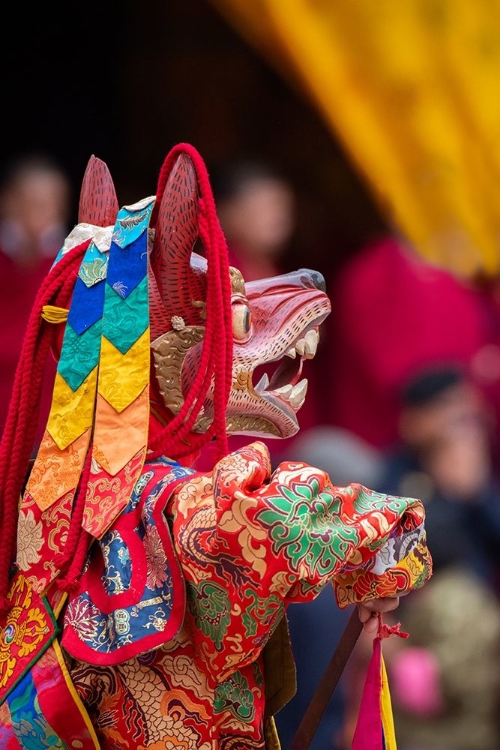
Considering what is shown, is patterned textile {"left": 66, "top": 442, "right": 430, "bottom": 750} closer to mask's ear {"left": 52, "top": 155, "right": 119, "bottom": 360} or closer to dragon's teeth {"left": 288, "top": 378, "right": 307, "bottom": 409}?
dragon's teeth {"left": 288, "top": 378, "right": 307, "bottom": 409}

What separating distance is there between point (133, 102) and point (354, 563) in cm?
184

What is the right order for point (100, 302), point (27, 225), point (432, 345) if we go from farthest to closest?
1. point (432, 345)
2. point (27, 225)
3. point (100, 302)

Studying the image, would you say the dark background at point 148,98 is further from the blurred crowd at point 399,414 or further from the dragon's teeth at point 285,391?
the dragon's teeth at point 285,391

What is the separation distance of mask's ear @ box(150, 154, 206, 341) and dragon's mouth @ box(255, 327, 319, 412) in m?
0.14

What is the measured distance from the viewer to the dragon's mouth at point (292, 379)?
1636 mm

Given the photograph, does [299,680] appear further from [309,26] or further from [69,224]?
[309,26]

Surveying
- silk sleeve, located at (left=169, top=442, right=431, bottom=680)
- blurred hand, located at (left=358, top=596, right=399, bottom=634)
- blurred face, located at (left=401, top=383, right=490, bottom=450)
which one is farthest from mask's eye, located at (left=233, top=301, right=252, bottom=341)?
blurred face, located at (left=401, top=383, right=490, bottom=450)

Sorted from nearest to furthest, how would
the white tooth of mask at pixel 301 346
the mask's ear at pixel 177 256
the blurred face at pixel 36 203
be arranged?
the mask's ear at pixel 177 256, the white tooth of mask at pixel 301 346, the blurred face at pixel 36 203

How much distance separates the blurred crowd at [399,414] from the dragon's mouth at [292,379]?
706 mm

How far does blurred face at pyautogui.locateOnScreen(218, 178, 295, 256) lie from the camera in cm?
280

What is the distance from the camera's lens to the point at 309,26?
2936mm

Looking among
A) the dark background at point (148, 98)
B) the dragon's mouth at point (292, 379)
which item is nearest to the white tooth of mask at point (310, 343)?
the dragon's mouth at point (292, 379)

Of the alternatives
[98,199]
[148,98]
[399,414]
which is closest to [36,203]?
[148,98]

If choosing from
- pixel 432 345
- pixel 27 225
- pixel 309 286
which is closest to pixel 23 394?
pixel 309 286
